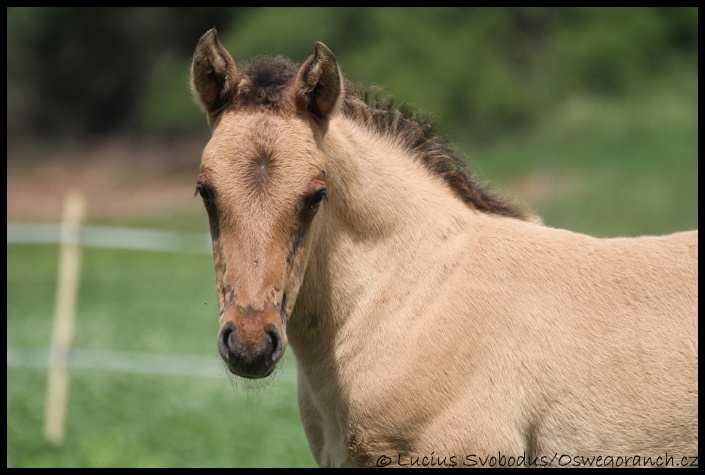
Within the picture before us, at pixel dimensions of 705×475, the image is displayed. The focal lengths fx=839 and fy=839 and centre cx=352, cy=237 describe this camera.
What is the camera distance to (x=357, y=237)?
3.76 meters

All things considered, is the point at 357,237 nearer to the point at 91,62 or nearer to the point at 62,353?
the point at 62,353

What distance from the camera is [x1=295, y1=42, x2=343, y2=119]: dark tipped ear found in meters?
3.44

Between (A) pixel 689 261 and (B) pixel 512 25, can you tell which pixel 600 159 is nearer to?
(B) pixel 512 25

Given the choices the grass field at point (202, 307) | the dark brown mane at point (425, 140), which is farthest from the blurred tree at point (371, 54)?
the dark brown mane at point (425, 140)

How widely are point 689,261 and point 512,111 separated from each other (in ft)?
84.3

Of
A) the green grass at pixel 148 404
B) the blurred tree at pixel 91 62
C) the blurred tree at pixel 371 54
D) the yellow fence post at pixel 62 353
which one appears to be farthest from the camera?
the blurred tree at pixel 91 62

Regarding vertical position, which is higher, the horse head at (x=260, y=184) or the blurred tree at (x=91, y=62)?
the horse head at (x=260, y=184)

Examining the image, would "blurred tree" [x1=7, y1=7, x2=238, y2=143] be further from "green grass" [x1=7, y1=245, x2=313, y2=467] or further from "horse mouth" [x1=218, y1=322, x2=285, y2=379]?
"horse mouth" [x1=218, y1=322, x2=285, y2=379]

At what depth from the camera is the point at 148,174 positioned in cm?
3241

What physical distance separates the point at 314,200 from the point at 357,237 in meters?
0.48

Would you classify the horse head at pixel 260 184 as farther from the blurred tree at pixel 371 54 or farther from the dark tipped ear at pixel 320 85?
the blurred tree at pixel 371 54

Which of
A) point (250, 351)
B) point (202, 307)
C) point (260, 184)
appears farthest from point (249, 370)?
point (202, 307)

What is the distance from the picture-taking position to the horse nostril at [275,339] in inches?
122

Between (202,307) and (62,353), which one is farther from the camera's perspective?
(202,307)
